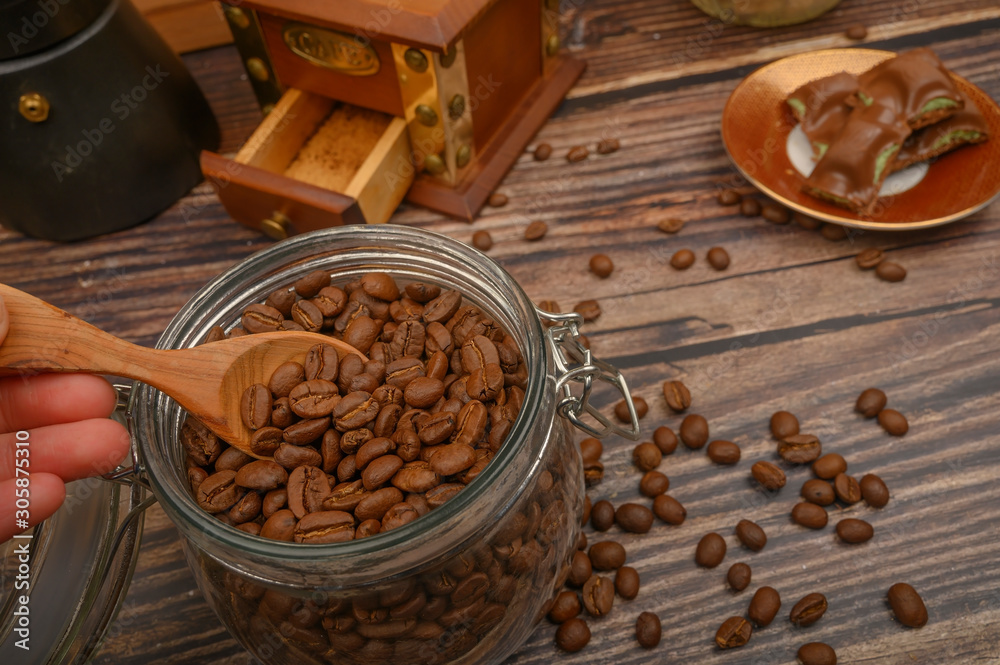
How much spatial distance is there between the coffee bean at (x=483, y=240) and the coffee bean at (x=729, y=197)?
491 millimetres

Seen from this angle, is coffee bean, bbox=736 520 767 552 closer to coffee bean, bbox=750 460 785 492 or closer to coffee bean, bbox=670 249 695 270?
coffee bean, bbox=750 460 785 492

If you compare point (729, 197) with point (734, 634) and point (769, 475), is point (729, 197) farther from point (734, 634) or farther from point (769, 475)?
point (734, 634)

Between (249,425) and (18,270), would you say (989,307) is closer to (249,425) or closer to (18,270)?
(249,425)

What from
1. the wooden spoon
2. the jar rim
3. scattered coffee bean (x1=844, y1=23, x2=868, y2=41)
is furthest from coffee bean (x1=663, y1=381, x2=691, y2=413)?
scattered coffee bean (x1=844, y1=23, x2=868, y2=41)

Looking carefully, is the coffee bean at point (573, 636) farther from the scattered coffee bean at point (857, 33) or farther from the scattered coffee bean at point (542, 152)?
the scattered coffee bean at point (857, 33)

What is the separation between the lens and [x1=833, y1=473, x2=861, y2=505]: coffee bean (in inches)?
45.3

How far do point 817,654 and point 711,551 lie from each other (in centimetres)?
19

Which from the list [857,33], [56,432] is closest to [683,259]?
[857,33]

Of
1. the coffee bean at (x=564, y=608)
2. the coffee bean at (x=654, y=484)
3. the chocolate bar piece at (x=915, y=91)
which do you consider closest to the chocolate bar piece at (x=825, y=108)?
the chocolate bar piece at (x=915, y=91)

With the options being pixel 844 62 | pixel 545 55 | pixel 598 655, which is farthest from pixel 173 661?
pixel 844 62

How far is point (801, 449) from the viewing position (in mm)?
1195

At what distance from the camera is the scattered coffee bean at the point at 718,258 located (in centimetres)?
146

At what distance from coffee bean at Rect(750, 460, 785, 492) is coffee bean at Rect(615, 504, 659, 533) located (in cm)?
18

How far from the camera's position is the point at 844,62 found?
5.50 ft
